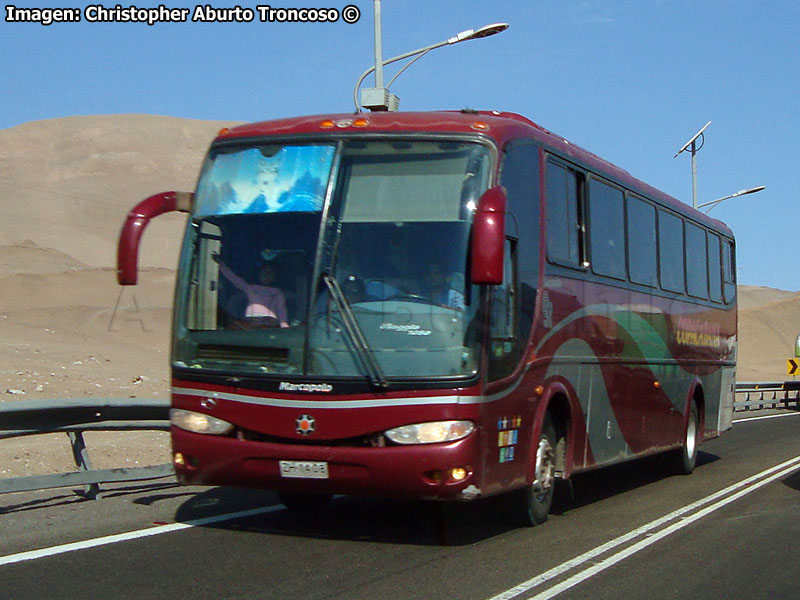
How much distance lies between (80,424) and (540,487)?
4099 millimetres

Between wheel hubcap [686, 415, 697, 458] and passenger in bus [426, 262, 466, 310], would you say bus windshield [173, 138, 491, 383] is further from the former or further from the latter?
wheel hubcap [686, 415, 697, 458]

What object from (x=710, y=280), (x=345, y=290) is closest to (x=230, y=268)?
(x=345, y=290)

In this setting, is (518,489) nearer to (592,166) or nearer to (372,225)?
(372,225)

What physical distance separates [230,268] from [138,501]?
3.01 m

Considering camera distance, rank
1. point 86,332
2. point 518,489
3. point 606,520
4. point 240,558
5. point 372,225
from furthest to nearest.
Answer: point 86,332 → point 606,520 → point 518,489 → point 372,225 → point 240,558

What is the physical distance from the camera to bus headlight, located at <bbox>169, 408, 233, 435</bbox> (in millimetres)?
8523

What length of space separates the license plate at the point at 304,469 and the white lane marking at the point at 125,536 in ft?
4.08

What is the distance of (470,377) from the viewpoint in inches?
323

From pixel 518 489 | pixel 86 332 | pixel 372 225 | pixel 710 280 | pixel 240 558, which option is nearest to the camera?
pixel 240 558

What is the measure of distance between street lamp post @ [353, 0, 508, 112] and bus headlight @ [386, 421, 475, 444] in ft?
44.1

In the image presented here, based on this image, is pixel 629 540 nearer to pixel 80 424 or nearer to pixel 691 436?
pixel 80 424

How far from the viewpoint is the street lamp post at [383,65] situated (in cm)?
Answer: 2088

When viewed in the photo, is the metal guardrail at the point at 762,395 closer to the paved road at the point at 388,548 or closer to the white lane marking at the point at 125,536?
the paved road at the point at 388,548

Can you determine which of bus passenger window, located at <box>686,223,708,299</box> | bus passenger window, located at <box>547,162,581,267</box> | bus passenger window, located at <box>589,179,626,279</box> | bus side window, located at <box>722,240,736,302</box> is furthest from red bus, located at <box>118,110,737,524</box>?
bus side window, located at <box>722,240,736,302</box>
